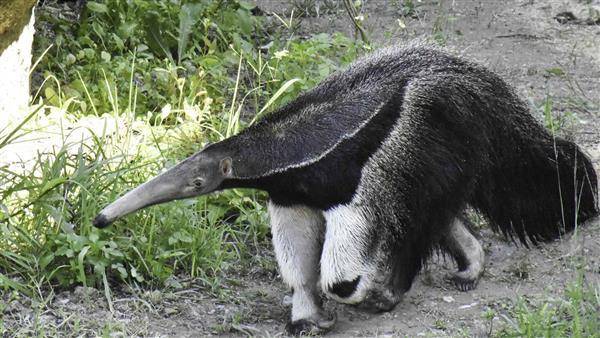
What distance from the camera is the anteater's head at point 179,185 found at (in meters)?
5.16

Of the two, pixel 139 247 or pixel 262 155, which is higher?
pixel 262 155


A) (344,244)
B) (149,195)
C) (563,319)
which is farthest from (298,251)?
(563,319)

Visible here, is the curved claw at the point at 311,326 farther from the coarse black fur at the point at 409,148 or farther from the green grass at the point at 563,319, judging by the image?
the green grass at the point at 563,319

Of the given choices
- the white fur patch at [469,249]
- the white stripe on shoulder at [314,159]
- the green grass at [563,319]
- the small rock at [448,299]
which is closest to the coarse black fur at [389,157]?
the white stripe on shoulder at [314,159]

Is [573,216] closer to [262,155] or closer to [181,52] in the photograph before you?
[262,155]

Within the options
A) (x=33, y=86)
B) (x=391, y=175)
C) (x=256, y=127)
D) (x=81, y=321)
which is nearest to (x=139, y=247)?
(x=81, y=321)

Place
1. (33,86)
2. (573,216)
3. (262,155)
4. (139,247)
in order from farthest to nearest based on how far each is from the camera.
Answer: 1. (33,86)
2. (573,216)
3. (139,247)
4. (262,155)

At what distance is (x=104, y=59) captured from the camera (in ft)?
26.6

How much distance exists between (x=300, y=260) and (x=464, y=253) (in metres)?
1.06

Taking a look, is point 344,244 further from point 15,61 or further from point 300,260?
point 15,61

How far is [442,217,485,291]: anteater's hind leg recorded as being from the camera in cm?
608

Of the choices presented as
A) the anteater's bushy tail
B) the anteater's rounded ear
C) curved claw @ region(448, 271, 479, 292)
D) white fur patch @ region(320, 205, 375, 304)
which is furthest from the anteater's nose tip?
the anteater's bushy tail

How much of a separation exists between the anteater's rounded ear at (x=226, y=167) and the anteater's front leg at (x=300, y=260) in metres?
0.34

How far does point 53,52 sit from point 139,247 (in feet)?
9.37
